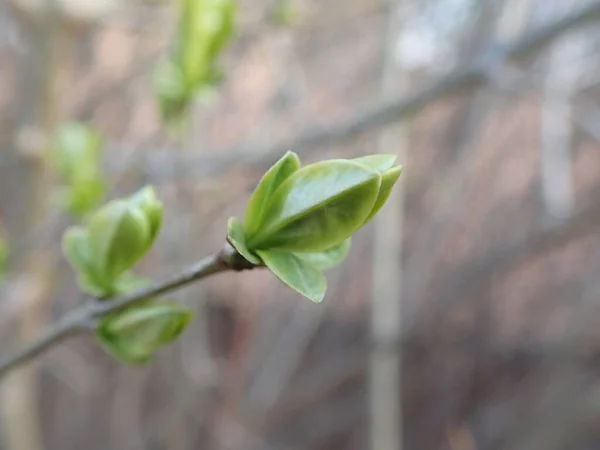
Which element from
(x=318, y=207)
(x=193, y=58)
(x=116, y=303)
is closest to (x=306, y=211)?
(x=318, y=207)

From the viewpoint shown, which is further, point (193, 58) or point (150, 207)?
point (193, 58)

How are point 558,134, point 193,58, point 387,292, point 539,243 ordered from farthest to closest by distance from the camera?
point 558,134
point 387,292
point 539,243
point 193,58

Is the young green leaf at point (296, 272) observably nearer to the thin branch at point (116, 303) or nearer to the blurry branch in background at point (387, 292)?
the thin branch at point (116, 303)

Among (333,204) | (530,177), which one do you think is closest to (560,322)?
(530,177)

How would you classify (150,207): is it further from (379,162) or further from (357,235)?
(357,235)

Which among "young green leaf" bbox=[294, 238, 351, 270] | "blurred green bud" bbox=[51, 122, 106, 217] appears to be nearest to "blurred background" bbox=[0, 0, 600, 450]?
"blurred green bud" bbox=[51, 122, 106, 217]

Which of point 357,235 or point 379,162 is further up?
point 379,162

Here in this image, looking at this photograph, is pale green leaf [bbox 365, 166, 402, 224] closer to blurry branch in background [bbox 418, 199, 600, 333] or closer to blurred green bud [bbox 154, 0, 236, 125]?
blurred green bud [bbox 154, 0, 236, 125]
